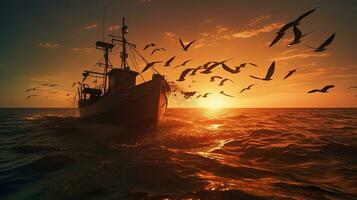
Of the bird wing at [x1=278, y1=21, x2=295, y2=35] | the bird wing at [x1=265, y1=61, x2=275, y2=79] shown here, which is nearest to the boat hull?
the bird wing at [x1=265, y1=61, x2=275, y2=79]

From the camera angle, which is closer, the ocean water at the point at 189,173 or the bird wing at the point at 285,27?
the bird wing at the point at 285,27

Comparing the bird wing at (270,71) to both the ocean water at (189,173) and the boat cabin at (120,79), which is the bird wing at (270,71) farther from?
the boat cabin at (120,79)

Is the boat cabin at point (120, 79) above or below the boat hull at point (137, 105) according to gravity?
above

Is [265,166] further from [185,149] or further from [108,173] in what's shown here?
[108,173]

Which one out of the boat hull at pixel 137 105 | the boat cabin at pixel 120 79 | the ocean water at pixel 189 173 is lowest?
the ocean water at pixel 189 173

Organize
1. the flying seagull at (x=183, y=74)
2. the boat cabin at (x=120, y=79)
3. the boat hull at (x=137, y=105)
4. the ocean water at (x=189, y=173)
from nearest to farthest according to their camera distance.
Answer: the ocean water at (x=189, y=173)
the flying seagull at (x=183, y=74)
the boat hull at (x=137, y=105)
the boat cabin at (x=120, y=79)

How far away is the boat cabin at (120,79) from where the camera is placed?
27.5 meters

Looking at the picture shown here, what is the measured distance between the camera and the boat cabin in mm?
27469

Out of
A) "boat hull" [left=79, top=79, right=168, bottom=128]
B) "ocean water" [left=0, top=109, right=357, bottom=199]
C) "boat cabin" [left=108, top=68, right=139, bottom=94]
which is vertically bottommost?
"ocean water" [left=0, top=109, right=357, bottom=199]

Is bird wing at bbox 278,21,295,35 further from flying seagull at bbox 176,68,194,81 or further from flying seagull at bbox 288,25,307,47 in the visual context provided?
flying seagull at bbox 176,68,194,81

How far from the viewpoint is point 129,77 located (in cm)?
2827

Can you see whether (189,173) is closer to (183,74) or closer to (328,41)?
(183,74)

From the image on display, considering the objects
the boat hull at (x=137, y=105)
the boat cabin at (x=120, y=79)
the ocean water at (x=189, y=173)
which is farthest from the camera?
the boat cabin at (x=120, y=79)

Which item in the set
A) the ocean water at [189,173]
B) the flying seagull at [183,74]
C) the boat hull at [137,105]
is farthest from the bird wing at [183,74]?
the boat hull at [137,105]
